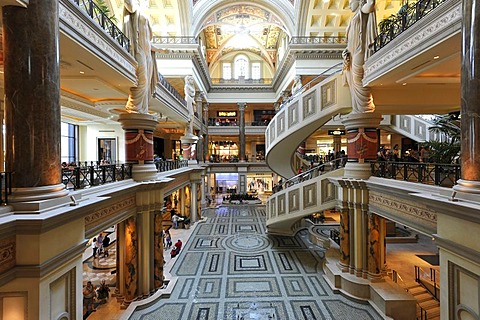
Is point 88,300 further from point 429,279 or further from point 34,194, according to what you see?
point 429,279

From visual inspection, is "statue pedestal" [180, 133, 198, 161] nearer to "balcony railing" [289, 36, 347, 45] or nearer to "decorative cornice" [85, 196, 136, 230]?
"balcony railing" [289, 36, 347, 45]

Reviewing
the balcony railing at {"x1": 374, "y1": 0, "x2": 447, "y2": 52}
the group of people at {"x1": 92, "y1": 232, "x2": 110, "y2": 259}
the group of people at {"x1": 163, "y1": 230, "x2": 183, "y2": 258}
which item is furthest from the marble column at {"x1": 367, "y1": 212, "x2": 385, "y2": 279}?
the group of people at {"x1": 92, "y1": 232, "x2": 110, "y2": 259}

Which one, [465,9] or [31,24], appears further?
[465,9]

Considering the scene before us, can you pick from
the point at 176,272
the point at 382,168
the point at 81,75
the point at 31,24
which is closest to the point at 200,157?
the point at 176,272

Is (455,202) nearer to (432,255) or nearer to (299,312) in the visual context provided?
(299,312)

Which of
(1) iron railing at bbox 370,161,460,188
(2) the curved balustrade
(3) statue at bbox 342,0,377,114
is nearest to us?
(1) iron railing at bbox 370,161,460,188

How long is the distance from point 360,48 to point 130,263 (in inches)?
330

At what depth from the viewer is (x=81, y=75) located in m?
6.52

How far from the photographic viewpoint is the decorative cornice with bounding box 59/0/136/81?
13.8 ft

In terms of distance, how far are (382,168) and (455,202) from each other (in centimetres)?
368

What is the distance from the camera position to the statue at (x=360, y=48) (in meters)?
6.96

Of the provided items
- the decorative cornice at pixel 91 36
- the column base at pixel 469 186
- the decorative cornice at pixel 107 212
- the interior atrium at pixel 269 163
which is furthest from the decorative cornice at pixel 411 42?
the decorative cornice at pixel 107 212

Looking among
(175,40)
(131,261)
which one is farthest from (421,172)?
(175,40)

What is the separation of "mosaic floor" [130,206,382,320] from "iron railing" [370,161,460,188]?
3349mm
